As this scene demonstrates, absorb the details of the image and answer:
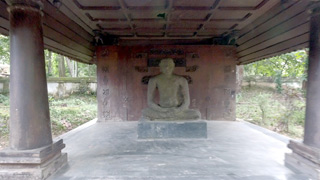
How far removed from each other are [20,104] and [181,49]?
4.55 meters

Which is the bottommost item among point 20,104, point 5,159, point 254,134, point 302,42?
point 254,134

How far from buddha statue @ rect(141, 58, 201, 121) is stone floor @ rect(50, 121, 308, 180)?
2.01 feet

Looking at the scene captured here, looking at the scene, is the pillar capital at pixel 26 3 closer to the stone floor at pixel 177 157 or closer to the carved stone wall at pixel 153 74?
the stone floor at pixel 177 157

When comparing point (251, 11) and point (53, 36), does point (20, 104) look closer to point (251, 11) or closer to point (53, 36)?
point (53, 36)

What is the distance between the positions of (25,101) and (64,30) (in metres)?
2.40

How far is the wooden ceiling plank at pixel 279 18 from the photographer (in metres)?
3.09

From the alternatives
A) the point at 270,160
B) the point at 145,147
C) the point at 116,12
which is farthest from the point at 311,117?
the point at 116,12

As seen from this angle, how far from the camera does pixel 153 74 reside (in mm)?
5992

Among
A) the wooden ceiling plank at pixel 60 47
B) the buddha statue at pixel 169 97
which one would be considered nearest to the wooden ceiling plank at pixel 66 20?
the wooden ceiling plank at pixel 60 47

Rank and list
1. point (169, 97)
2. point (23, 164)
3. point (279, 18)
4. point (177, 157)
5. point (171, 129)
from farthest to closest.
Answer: point (169, 97) < point (171, 129) < point (279, 18) < point (177, 157) < point (23, 164)

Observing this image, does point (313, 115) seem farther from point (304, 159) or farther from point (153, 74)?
point (153, 74)

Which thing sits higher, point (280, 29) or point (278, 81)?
point (280, 29)

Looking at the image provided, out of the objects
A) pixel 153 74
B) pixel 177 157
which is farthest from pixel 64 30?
pixel 177 157

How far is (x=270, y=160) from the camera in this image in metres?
3.02
